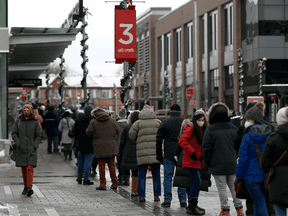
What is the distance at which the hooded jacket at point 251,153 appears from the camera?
6.76m

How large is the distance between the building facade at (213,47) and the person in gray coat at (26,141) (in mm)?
34877

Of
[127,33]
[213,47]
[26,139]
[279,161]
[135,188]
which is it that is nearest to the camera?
[279,161]

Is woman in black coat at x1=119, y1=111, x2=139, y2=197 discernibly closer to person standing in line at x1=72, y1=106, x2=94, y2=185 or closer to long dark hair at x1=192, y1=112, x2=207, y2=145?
person standing in line at x1=72, y1=106, x2=94, y2=185

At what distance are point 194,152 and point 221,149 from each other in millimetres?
697

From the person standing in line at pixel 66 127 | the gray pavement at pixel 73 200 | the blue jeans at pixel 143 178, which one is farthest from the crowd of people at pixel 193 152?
the person standing in line at pixel 66 127

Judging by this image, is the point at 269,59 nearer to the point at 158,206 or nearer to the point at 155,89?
the point at 155,89

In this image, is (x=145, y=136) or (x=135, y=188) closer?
(x=145, y=136)

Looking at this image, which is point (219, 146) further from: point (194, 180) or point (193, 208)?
point (193, 208)

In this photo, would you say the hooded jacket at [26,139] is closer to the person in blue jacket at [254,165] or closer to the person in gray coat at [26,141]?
the person in gray coat at [26,141]

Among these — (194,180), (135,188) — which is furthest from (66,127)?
(194,180)

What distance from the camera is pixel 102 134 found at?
1159cm

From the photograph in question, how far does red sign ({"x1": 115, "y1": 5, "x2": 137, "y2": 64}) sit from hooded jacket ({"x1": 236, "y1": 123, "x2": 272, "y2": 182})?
9.09 m

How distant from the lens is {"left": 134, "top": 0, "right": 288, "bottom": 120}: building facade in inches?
1864

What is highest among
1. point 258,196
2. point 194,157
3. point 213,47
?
point 213,47
